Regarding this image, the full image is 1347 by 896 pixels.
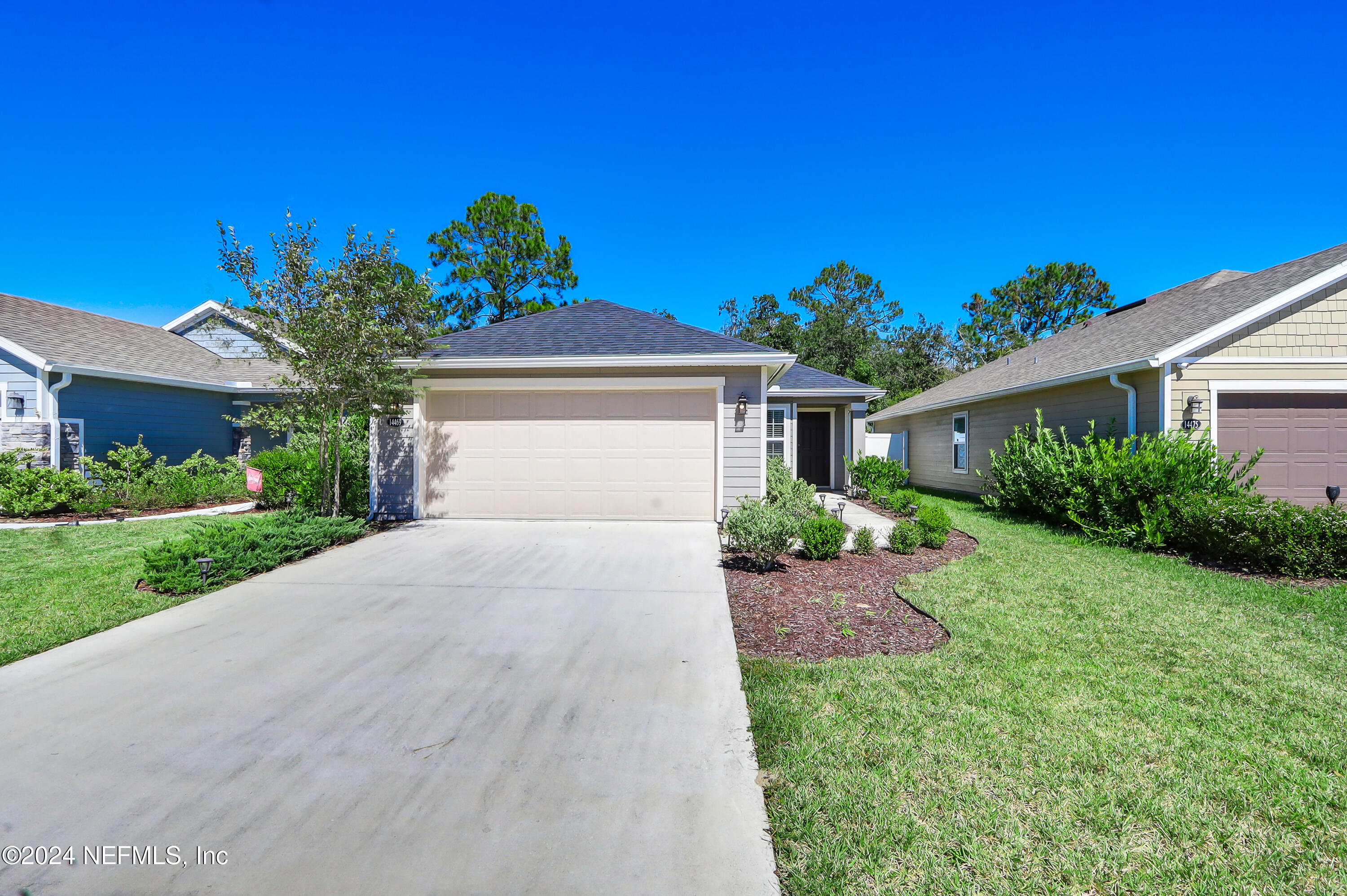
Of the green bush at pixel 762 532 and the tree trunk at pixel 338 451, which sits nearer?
the green bush at pixel 762 532

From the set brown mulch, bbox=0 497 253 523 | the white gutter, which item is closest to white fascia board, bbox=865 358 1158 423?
the white gutter

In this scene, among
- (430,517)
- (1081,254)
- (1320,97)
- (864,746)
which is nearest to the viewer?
(864,746)

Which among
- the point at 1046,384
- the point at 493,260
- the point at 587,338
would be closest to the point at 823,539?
the point at 587,338

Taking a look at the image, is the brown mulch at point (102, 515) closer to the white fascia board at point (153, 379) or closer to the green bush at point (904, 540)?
the white fascia board at point (153, 379)

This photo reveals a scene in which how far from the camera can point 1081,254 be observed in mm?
36094

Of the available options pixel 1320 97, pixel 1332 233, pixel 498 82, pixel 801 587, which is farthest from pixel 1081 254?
pixel 801 587

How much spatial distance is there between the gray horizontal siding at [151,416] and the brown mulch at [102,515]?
1.81 m

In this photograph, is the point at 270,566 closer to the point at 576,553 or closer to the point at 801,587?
the point at 576,553

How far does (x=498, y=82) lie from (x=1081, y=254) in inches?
1504

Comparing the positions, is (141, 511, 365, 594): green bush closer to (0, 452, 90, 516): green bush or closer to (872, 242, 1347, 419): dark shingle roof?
(0, 452, 90, 516): green bush

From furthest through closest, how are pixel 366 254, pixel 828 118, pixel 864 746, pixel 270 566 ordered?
pixel 828 118 < pixel 366 254 < pixel 270 566 < pixel 864 746

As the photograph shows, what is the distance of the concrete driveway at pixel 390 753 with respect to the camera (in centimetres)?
201

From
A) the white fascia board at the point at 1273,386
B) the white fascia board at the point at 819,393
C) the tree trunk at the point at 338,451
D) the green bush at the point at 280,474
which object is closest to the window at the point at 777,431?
the white fascia board at the point at 819,393

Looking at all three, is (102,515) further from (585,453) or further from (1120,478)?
(1120,478)
